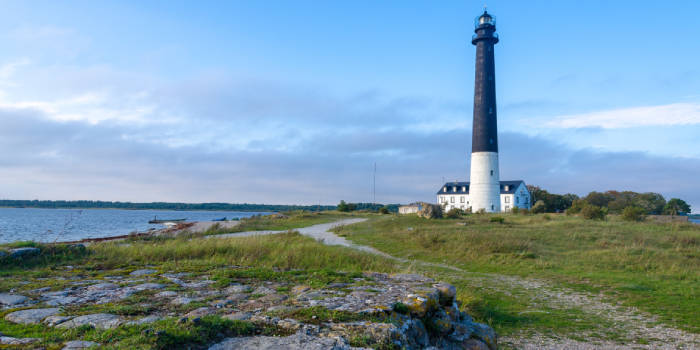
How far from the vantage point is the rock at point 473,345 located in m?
4.61

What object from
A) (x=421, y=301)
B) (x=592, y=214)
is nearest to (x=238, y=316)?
(x=421, y=301)

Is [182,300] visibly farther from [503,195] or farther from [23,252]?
[503,195]

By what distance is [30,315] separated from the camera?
4.04m

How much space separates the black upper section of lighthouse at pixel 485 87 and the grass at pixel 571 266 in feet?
62.7

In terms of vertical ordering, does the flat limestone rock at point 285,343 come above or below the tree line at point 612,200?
below

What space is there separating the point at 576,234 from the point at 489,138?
21.1 m

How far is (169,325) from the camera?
343cm

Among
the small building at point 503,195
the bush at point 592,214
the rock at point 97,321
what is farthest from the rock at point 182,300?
the small building at point 503,195

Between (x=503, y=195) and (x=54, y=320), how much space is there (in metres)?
62.8

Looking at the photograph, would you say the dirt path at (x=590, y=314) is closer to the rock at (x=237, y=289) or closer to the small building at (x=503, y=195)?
the rock at (x=237, y=289)

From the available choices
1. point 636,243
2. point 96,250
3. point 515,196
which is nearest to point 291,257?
point 96,250

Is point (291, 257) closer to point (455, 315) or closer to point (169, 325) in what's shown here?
point (455, 315)

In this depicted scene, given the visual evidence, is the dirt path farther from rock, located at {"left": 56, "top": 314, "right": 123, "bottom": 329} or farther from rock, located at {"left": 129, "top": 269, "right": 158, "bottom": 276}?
rock, located at {"left": 129, "top": 269, "right": 158, "bottom": 276}

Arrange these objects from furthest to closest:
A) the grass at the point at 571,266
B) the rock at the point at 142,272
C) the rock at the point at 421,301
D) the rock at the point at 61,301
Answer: the grass at the point at 571,266
the rock at the point at 142,272
the rock at the point at 61,301
the rock at the point at 421,301
